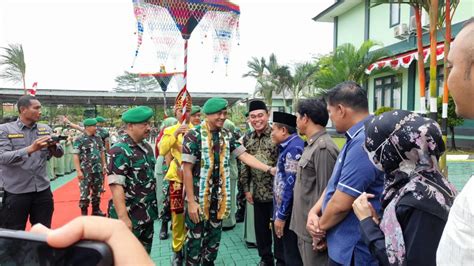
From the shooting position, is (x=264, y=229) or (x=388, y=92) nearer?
(x=264, y=229)

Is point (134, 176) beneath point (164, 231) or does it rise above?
above

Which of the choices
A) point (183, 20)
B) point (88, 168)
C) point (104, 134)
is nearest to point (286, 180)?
point (183, 20)

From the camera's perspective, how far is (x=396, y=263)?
1.32 meters

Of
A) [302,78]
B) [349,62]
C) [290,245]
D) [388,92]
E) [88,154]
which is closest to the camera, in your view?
[290,245]

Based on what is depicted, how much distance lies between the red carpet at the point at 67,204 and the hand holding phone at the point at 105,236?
5.16 meters

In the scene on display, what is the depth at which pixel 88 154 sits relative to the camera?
5.85 m

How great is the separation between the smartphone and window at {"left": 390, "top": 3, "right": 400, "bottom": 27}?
56.1ft

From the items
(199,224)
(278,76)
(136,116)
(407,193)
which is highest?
(278,76)

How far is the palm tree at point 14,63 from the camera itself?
16.4m

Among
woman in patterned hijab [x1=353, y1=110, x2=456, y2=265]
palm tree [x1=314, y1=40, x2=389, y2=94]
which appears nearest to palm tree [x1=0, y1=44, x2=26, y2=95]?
palm tree [x1=314, y1=40, x2=389, y2=94]

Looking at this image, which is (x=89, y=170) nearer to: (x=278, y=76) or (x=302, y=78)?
(x=302, y=78)

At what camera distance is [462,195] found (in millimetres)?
825

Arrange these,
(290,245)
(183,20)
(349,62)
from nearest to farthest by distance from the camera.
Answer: (290,245)
(183,20)
(349,62)

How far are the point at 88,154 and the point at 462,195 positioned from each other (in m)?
6.03
